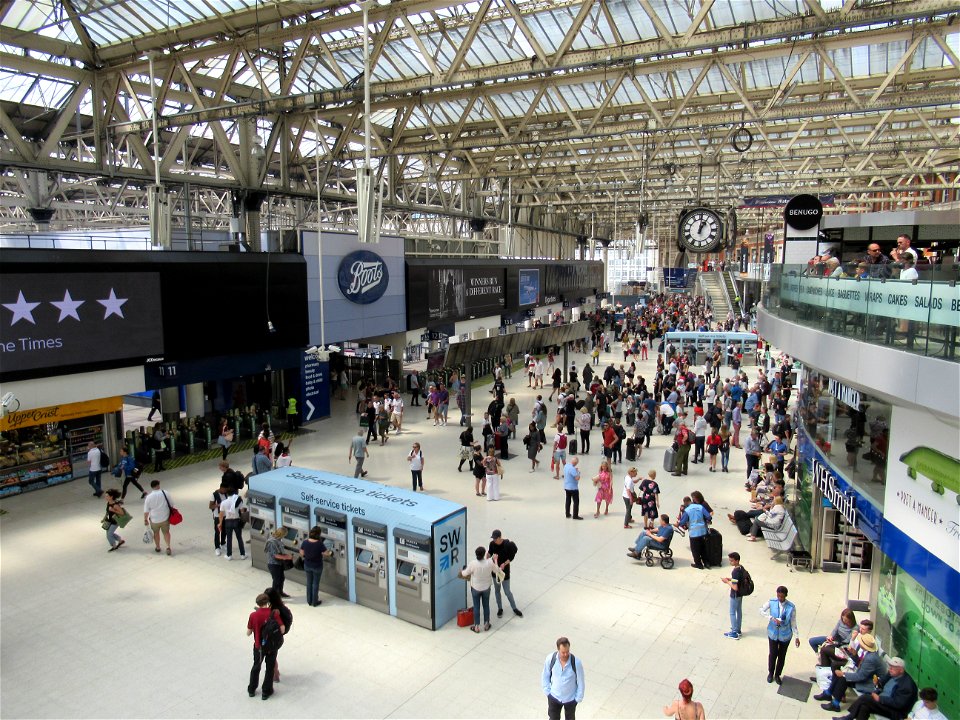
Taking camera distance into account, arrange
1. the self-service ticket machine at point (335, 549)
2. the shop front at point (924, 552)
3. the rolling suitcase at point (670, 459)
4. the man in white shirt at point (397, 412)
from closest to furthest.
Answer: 1. the shop front at point (924, 552)
2. the self-service ticket machine at point (335, 549)
3. the rolling suitcase at point (670, 459)
4. the man in white shirt at point (397, 412)

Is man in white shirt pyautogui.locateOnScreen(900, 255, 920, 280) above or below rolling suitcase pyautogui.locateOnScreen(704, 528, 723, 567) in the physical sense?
above

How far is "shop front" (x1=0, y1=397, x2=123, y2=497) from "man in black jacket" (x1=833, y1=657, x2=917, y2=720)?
14575 millimetres

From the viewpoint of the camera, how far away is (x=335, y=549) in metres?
9.34

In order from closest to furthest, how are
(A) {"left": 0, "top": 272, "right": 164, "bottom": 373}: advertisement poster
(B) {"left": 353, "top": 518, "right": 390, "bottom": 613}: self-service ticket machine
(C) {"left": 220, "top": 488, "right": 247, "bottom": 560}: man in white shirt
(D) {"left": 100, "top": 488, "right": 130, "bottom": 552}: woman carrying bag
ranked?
(B) {"left": 353, "top": 518, "right": 390, "bottom": 613}: self-service ticket machine → (C) {"left": 220, "top": 488, "right": 247, "bottom": 560}: man in white shirt → (D) {"left": 100, "top": 488, "right": 130, "bottom": 552}: woman carrying bag → (A) {"left": 0, "top": 272, "right": 164, "bottom": 373}: advertisement poster

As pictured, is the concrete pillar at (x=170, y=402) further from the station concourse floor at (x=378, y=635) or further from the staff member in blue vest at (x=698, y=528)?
the staff member in blue vest at (x=698, y=528)

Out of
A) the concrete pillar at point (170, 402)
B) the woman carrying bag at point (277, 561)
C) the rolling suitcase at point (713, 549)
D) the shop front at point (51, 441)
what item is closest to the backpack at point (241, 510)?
the woman carrying bag at point (277, 561)

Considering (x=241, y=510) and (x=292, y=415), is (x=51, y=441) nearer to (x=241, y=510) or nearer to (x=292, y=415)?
(x=292, y=415)

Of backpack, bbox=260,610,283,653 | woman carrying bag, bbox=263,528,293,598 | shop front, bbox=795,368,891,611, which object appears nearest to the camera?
backpack, bbox=260,610,283,653

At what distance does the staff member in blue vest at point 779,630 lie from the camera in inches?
289

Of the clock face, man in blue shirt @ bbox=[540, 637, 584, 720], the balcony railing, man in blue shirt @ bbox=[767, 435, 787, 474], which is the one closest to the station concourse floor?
man in blue shirt @ bbox=[540, 637, 584, 720]

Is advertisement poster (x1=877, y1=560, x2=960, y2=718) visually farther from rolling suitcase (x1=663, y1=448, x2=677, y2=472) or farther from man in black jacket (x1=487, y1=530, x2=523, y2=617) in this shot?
rolling suitcase (x1=663, y1=448, x2=677, y2=472)

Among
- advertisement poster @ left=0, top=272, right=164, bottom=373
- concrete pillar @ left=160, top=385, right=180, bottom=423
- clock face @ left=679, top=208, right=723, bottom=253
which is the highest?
clock face @ left=679, top=208, right=723, bottom=253

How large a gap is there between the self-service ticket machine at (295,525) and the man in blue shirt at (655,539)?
510cm

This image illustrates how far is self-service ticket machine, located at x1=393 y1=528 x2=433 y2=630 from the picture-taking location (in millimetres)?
8367
